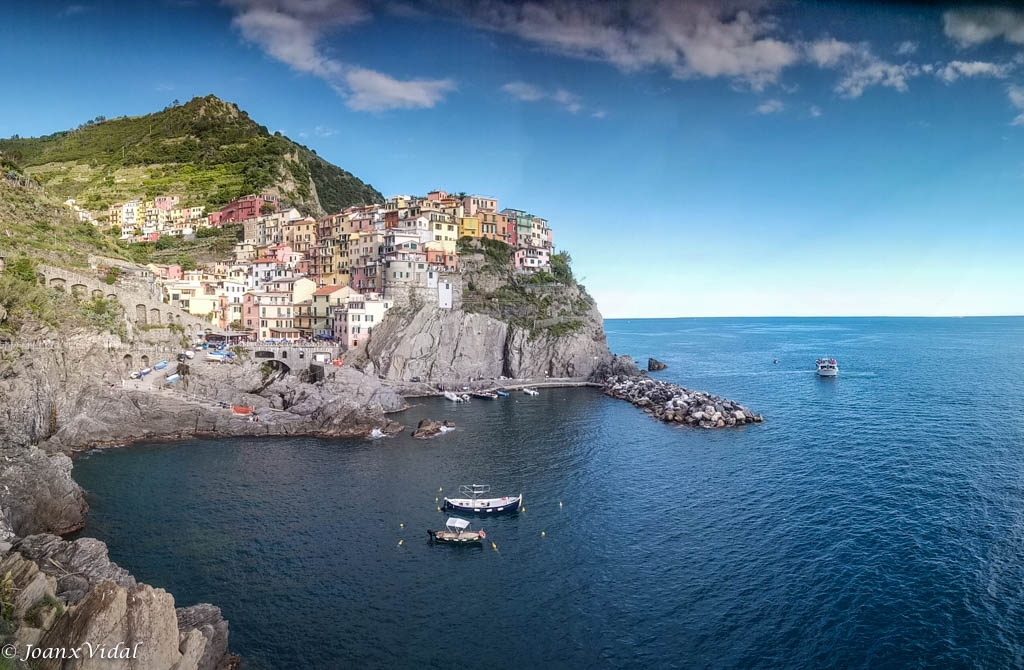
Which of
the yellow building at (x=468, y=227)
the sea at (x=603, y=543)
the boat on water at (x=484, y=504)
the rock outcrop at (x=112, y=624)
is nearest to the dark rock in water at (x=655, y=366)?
the yellow building at (x=468, y=227)

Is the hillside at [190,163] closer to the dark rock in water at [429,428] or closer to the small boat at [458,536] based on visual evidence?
the dark rock in water at [429,428]

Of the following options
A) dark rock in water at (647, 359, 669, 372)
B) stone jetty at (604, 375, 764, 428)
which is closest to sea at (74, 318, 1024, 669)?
stone jetty at (604, 375, 764, 428)

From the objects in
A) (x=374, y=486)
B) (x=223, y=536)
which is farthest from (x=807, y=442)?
(x=223, y=536)

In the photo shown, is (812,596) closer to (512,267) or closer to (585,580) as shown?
(585,580)

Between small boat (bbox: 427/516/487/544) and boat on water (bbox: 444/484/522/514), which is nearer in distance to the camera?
small boat (bbox: 427/516/487/544)

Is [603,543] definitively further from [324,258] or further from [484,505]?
[324,258]

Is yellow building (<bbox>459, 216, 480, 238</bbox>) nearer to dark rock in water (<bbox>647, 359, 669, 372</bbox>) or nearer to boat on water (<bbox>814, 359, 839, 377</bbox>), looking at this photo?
dark rock in water (<bbox>647, 359, 669, 372</bbox>)

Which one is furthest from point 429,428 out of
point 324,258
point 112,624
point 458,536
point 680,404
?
point 324,258
